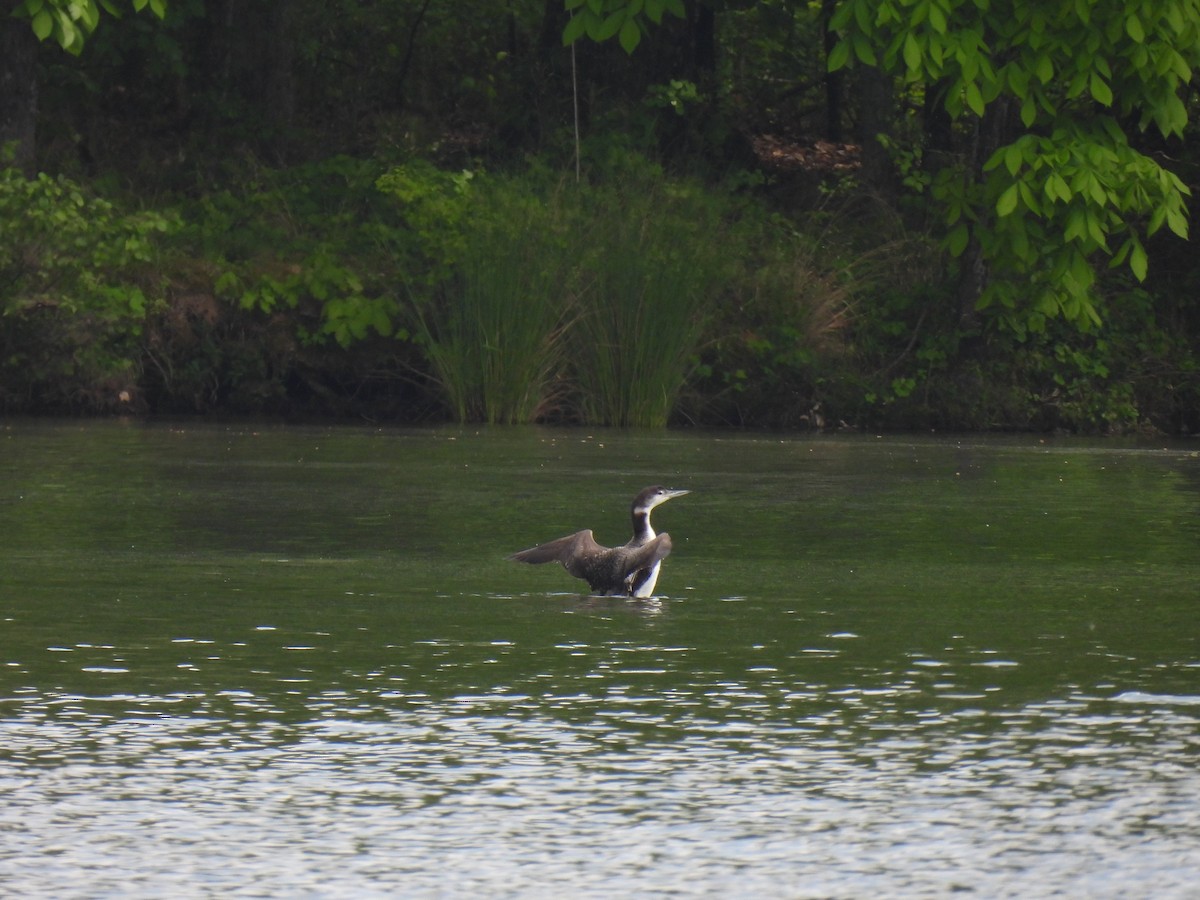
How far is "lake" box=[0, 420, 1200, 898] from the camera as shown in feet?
11.1

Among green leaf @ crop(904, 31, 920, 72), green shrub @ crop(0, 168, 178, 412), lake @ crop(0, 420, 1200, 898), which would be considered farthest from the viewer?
green shrub @ crop(0, 168, 178, 412)

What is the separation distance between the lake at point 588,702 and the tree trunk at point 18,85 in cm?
1049

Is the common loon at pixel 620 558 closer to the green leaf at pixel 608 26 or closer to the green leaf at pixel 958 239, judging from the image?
the green leaf at pixel 608 26

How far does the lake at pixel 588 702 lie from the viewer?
3.37 m

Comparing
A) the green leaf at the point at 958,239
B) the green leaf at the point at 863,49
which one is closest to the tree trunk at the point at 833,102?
the green leaf at the point at 958,239

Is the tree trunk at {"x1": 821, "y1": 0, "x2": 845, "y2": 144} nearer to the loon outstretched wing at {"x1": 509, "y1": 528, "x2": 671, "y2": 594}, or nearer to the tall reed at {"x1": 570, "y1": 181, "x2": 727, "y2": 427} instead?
the tall reed at {"x1": 570, "y1": 181, "x2": 727, "y2": 427}

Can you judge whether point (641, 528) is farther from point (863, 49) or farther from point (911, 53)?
point (863, 49)

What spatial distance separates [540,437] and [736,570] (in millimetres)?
7299

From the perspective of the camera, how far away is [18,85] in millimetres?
19094

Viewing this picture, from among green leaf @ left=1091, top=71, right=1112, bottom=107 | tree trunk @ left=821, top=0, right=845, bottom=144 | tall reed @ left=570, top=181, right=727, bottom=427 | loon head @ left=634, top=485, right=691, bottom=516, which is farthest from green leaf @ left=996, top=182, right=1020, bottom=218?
tree trunk @ left=821, top=0, right=845, bottom=144

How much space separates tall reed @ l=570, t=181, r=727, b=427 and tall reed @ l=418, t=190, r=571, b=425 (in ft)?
0.73

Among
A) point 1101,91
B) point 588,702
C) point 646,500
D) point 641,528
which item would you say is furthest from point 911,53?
point 588,702

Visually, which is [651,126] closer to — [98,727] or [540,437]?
[540,437]

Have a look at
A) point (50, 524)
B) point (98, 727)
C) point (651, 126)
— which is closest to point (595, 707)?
point (98, 727)
